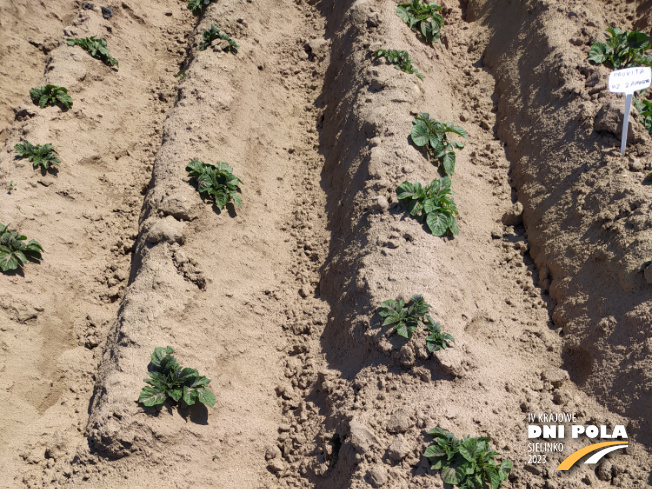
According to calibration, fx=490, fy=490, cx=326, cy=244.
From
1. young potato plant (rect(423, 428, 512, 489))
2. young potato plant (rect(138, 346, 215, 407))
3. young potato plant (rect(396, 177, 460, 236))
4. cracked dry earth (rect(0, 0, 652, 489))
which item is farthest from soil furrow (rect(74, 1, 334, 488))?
young potato plant (rect(423, 428, 512, 489))

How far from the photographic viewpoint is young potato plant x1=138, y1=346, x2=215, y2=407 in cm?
398

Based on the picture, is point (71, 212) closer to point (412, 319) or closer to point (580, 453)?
point (412, 319)

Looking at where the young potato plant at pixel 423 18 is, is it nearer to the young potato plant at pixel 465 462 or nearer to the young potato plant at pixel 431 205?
the young potato plant at pixel 431 205

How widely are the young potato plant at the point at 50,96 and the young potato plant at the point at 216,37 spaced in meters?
1.87

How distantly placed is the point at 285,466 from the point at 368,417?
2.97ft

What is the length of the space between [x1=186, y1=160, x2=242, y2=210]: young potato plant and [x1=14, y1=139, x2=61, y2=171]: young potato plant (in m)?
1.64

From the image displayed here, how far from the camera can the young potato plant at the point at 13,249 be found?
4750mm

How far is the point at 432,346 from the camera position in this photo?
3.95 m

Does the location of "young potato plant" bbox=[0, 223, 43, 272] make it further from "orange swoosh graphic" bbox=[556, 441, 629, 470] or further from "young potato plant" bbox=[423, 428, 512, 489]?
"orange swoosh graphic" bbox=[556, 441, 629, 470]

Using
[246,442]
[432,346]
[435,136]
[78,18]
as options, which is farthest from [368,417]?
[78,18]

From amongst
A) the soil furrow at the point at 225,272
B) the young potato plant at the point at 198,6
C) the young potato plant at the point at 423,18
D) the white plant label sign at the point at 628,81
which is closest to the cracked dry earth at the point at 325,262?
the soil furrow at the point at 225,272

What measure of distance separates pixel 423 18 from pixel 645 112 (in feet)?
10.4

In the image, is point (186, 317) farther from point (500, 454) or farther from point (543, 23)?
point (543, 23)

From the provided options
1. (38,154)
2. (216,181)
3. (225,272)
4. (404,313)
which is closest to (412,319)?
(404,313)
